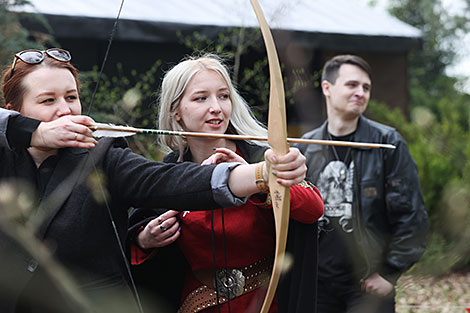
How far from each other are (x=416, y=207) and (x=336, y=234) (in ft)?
1.26

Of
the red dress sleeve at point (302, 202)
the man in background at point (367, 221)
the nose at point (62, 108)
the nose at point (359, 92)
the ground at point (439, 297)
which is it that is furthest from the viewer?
the ground at point (439, 297)

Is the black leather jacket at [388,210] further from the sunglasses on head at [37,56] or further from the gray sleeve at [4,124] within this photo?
the gray sleeve at [4,124]

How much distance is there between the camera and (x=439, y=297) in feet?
15.9

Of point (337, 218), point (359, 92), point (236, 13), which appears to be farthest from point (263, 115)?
point (337, 218)

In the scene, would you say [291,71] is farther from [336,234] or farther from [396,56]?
[396,56]

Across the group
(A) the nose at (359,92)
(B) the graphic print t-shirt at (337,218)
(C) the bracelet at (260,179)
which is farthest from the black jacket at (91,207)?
(A) the nose at (359,92)

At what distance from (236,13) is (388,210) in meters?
2.68

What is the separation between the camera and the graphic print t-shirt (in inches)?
105

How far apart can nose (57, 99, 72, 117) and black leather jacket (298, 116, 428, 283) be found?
1.57 metres

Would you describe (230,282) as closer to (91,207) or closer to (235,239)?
(235,239)

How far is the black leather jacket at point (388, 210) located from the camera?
8.77 ft

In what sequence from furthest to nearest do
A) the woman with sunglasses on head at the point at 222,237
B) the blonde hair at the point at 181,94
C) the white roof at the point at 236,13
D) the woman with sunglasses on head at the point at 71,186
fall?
the white roof at the point at 236,13 → the blonde hair at the point at 181,94 → the woman with sunglasses on head at the point at 222,237 → the woman with sunglasses on head at the point at 71,186

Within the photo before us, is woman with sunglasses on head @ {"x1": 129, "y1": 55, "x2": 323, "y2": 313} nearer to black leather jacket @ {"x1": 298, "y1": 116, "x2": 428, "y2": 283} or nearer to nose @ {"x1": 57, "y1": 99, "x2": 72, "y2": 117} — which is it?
nose @ {"x1": 57, "y1": 99, "x2": 72, "y2": 117}

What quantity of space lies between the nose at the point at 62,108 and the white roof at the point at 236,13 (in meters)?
2.87
